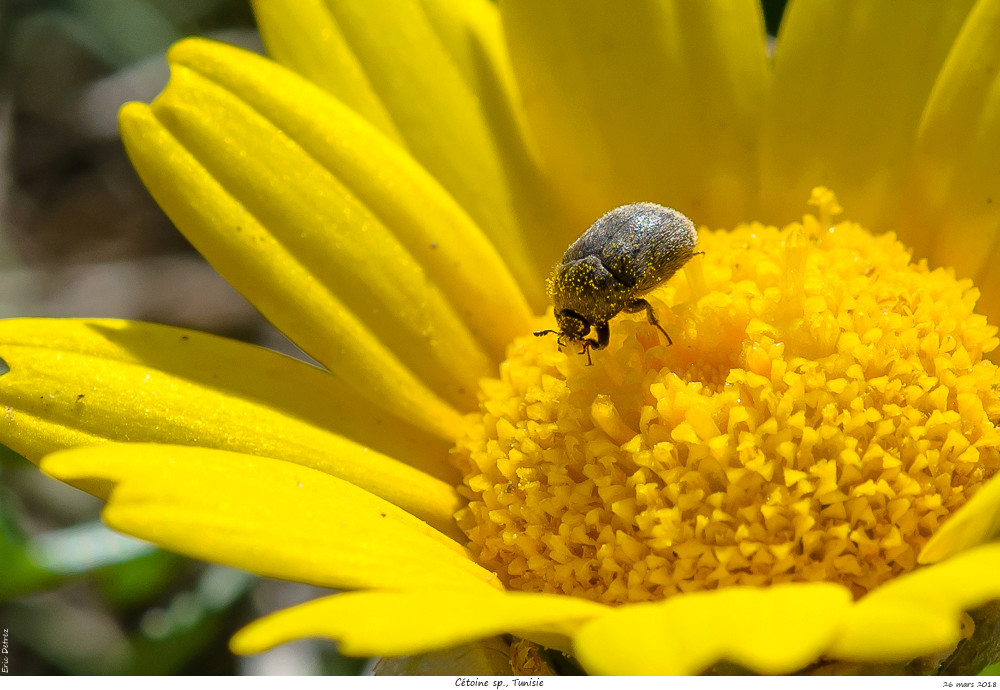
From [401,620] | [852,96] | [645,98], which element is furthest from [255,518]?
[852,96]

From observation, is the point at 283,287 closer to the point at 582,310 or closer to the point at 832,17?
the point at 582,310

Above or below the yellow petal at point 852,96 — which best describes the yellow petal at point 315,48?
above

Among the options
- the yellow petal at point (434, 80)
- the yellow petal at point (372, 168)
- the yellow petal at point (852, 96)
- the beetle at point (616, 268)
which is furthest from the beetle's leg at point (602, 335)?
the yellow petal at point (852, 96)

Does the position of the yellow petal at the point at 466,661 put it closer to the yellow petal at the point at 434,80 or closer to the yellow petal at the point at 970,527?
the yellow petal at the point at 970,527

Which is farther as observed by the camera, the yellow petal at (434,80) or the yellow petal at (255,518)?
the yellow petal at (434,80)

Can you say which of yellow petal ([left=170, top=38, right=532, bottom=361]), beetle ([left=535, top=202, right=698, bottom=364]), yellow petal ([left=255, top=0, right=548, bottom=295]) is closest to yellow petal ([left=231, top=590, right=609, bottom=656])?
beetle ([left=535, top=202, right=698, bottom=364])

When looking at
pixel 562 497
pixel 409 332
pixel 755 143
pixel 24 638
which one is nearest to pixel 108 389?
pixel 409 332

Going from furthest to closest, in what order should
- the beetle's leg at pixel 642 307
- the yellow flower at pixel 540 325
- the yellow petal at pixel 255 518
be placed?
the beetle's leg at pixel 642 307 < the yellow flower at pixel 540 325 < the yellow petal at pixel 255 518
